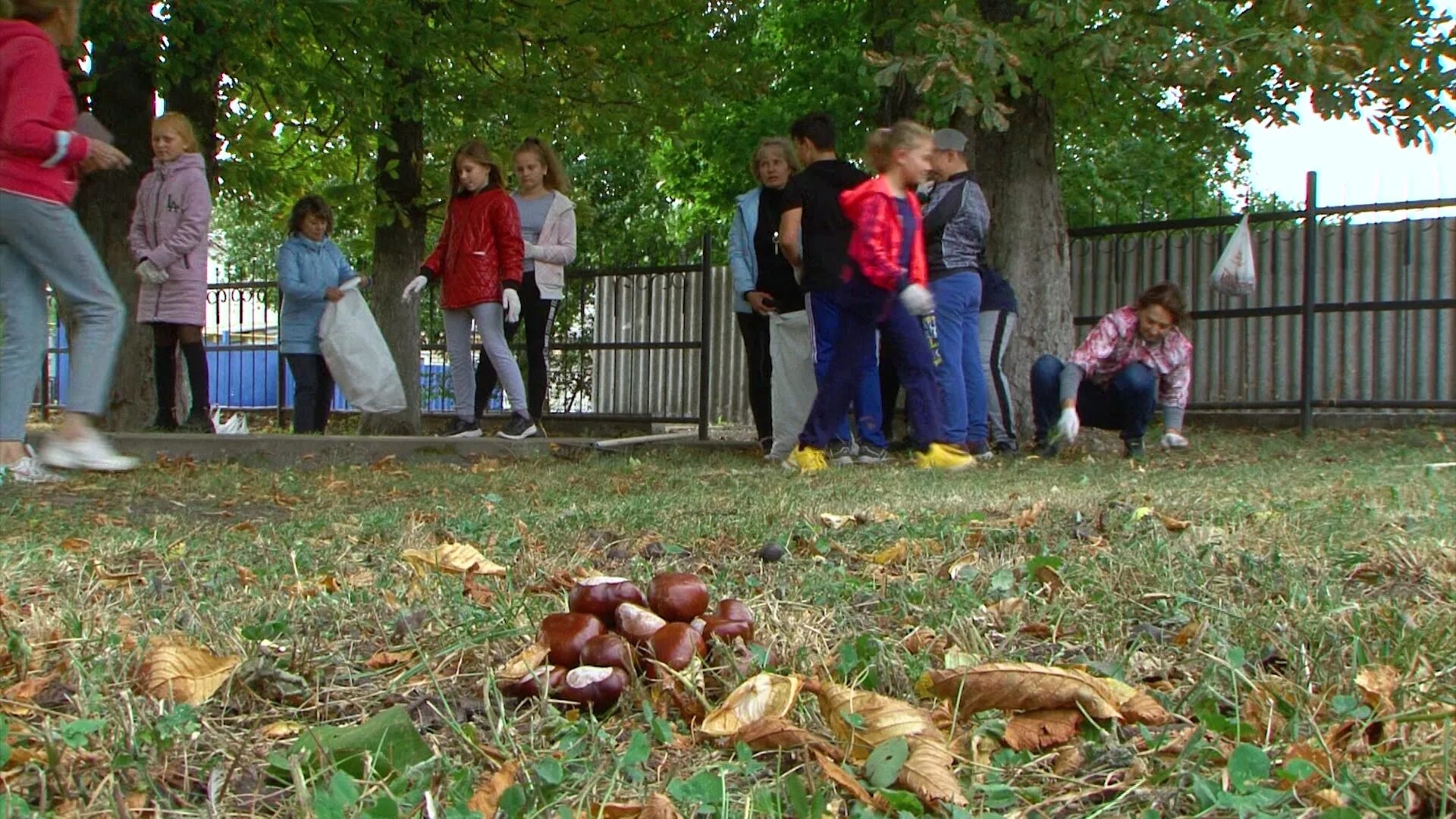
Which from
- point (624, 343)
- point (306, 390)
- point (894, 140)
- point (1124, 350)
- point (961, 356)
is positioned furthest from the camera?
point (624, 343)

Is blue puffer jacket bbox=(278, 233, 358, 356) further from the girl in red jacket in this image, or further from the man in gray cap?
the man in gray cap

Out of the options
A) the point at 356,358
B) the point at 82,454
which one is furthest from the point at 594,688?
the point at 356,358

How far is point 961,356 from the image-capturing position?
816 centimetres

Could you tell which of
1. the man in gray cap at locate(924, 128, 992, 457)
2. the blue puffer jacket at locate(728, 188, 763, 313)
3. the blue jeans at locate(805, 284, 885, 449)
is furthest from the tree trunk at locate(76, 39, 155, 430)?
the man in gray cap at locate(924, 128, 992, 457)

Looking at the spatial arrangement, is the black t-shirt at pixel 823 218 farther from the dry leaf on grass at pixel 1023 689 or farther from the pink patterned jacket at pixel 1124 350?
the dry leaf on grass at pixel 1023 689

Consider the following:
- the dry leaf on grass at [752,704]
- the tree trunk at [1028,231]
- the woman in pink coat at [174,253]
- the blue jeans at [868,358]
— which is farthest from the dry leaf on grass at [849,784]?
the tree trunk at [1028,231]

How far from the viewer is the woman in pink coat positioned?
8664mm

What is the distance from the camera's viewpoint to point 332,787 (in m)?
1.52

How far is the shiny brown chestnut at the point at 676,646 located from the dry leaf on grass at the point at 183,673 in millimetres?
598

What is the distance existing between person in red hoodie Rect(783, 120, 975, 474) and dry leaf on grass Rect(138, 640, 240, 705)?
4.93 m

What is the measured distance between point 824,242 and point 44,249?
381 cm

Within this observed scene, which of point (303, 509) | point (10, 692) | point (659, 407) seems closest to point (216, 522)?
point (303, 509)

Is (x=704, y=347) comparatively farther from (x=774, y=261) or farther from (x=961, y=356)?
(x=961, y=356)

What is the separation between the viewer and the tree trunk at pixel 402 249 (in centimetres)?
1359
